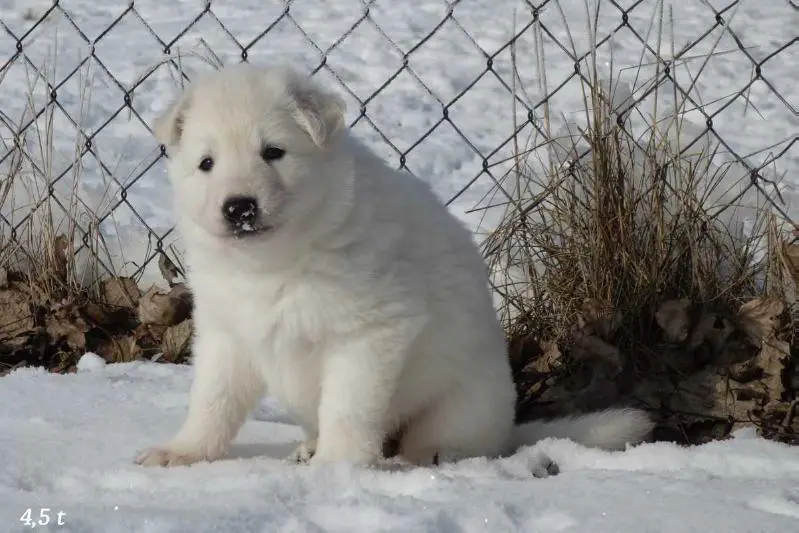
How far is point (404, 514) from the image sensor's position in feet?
8.02

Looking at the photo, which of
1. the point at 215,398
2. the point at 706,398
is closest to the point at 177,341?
the point at 215,398

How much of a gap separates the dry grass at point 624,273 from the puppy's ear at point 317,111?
1.09 meters

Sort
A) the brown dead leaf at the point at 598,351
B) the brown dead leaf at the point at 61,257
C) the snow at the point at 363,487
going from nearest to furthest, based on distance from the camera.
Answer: the snow at the point at 363,487 < the brown dead leaf at the point at 598,351 < the brown dead leaf at the point at 61,257

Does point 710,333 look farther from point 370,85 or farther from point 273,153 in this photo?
point 370,85

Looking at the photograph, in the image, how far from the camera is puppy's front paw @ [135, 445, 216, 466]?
3025mm

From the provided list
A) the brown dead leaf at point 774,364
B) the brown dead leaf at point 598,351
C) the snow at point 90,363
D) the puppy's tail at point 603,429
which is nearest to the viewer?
the puppy's tail at point 603,429

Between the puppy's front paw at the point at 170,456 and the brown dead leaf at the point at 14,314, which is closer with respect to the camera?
the puppy's front paw at the point at 170,456

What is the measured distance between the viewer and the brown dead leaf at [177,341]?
4355mm

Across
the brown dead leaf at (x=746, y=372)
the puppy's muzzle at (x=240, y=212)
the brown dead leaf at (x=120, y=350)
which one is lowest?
the brown dead leaf at (x=746, y=372)

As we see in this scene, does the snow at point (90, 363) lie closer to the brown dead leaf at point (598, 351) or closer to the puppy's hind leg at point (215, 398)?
the puppy's hind leg at point (215, 398)

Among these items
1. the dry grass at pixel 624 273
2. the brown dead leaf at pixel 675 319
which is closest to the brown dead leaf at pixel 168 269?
the dry grass at pixel 624 273

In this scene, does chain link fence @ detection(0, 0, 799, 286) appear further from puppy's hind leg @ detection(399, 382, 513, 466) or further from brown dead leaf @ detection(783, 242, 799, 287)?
puppy's hind leg @ detection(399, 382, 513, 466)

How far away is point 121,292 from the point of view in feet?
15.1

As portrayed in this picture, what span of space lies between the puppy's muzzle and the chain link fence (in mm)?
1750
